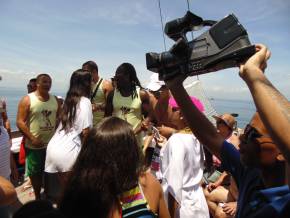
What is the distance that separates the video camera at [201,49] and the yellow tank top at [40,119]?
277 cm

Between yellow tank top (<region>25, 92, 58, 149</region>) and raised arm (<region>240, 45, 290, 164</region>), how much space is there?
3.30 metres

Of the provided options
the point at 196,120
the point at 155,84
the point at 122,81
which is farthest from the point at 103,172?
the point at 122,81

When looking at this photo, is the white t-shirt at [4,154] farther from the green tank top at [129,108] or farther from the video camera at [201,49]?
the video camera at [201,49]

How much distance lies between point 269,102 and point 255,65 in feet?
0.64

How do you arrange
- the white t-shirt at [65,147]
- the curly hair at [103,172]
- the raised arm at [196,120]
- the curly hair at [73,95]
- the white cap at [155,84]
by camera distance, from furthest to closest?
the white cap at [155,84] → the curly hair at [73,95] → the white t-shirt at [65,147] → the raised arm at [196,120] → the curly hair at [103,172]

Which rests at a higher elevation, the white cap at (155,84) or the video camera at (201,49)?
the video camera at (201,49)

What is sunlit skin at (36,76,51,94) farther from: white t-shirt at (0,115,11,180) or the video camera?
the video camera

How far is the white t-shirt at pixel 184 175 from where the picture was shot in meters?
2.15

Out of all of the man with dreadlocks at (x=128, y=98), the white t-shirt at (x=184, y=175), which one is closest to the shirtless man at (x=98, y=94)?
the man with dreadlocks at (x=128, y=98)

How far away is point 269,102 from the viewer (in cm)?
91

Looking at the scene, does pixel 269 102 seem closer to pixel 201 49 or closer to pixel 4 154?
pixel 201 49

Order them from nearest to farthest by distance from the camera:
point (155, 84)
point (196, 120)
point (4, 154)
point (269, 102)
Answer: point (269, 102) → point (196, 120) → point (4, 154) → point (155, 84)

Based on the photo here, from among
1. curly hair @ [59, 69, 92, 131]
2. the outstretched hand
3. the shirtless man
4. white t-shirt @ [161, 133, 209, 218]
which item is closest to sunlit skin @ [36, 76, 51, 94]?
the shirtless man

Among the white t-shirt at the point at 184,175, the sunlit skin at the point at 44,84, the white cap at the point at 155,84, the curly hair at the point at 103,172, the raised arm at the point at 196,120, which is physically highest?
the sunlit skin at the point at 44,84
